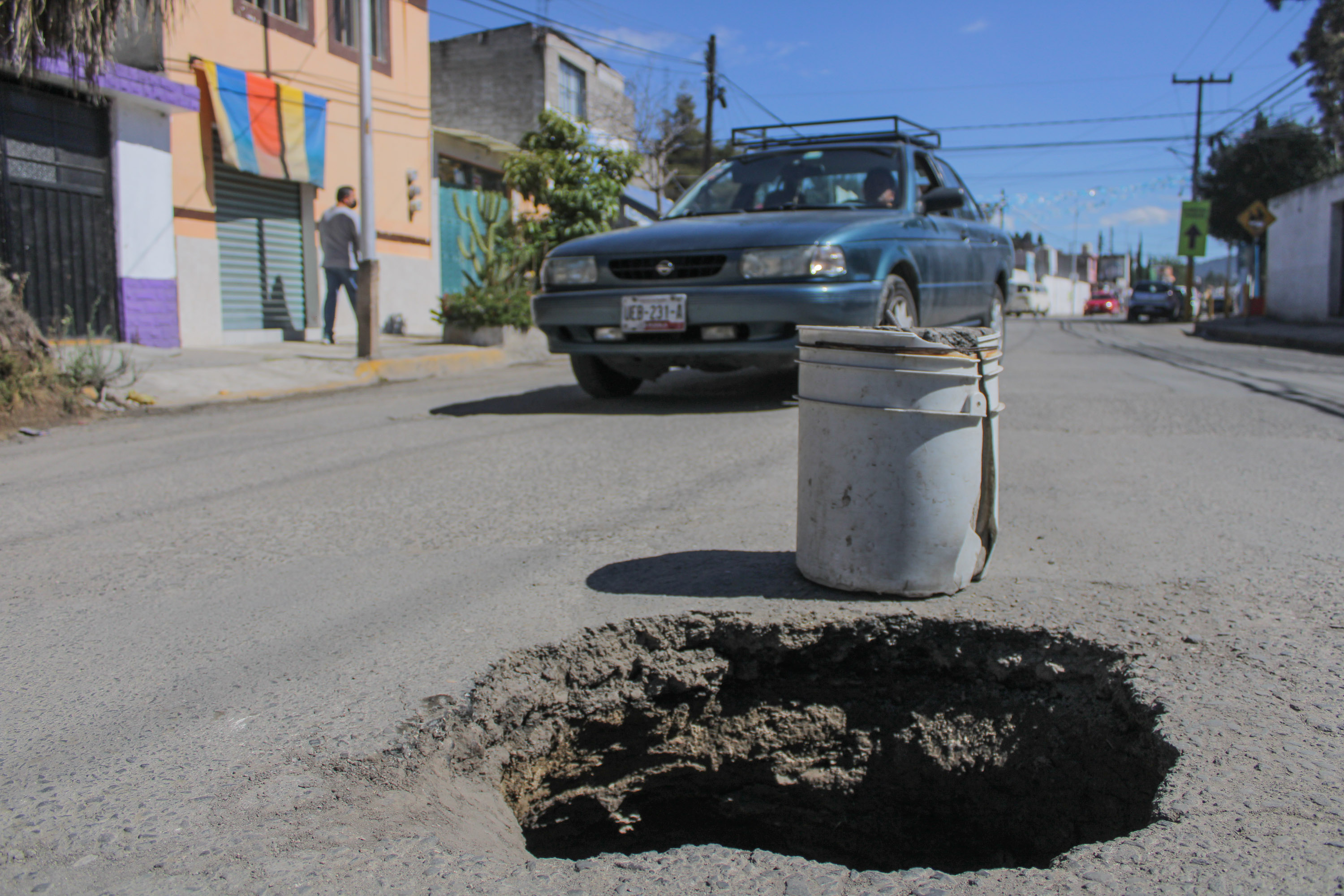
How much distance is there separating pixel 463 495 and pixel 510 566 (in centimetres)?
106

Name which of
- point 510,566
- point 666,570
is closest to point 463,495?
point 510,566

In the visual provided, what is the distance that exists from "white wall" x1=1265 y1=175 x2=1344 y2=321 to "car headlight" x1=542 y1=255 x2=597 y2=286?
→ 23.8m

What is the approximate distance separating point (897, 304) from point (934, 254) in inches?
30.3

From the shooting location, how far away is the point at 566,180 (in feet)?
46.6

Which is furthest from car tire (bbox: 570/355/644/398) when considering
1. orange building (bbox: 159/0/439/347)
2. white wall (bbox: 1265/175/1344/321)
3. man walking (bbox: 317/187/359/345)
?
white wall (bbox: 1265/175/1344/321)

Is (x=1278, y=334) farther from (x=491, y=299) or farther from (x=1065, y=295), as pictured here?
(x=1065, y=295)

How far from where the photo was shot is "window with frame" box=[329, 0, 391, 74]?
13.6 metres

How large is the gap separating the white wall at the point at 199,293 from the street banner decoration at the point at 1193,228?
30.3 meters

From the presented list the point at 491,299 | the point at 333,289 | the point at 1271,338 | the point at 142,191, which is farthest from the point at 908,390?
the point at 1271,338

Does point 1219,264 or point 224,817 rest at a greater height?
point 1219,264

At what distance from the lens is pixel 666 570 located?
281 cm

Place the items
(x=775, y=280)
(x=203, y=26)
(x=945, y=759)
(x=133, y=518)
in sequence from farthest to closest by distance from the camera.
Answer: (x=203, y=26) → (x=775, y=280) → (x=133, y=518) → (x=945, y=759)

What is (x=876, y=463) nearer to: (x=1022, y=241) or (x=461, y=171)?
(x=1022, y=241)

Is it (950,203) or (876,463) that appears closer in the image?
(876,463)
